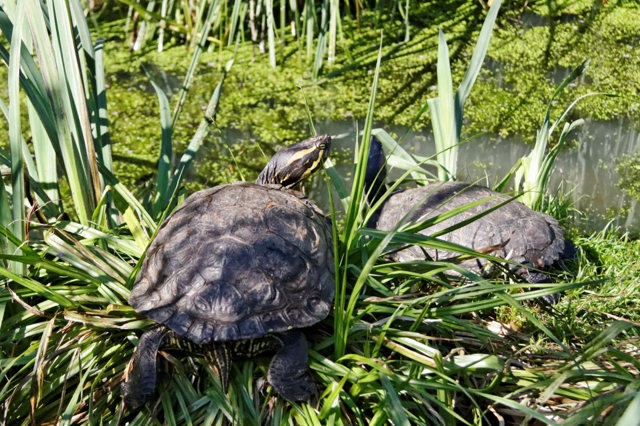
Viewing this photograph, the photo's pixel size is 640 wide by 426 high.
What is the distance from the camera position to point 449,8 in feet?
17.8

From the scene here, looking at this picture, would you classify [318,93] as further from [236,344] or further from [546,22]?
[236,344]

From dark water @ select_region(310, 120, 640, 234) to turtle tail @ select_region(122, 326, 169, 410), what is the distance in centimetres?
194

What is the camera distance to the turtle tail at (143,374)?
71.9 inches

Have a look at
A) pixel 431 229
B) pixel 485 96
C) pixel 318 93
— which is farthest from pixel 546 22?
pixel 431 229

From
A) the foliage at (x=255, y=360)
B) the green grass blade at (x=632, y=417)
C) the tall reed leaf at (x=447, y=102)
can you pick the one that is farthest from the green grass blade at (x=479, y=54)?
the green grass blade at (x=632, y=417)

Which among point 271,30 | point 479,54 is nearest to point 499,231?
point 479,54

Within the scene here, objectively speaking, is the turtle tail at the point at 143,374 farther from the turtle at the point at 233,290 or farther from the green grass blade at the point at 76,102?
the green grass blade at the point at 76,102

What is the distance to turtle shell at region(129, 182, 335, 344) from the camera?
183 centimetres

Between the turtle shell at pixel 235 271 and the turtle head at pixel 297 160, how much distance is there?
647mm

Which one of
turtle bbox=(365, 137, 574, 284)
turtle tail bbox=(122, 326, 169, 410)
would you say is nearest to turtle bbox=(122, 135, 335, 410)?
turtle tail bbox=(122, 326, 169, 410)

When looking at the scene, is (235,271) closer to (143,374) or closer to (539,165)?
(143,374)

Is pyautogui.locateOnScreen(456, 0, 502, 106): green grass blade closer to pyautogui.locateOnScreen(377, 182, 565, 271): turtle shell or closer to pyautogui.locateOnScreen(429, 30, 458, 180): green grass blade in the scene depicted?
pyautogui.locateOnScreen(429, 30, 458, 180): green grass blade

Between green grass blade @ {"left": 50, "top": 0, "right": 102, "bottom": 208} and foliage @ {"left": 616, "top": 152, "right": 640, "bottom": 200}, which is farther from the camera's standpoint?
foliage @ {"left": 616, "top": 152, "right": 640, "bottom": 200}

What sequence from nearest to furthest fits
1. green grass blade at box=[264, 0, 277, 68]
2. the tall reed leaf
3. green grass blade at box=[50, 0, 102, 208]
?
green grass blade at box=[50, 0, 102, 208] < the tall reed leaf < green grass blade at box=[264, 0, 277, 68]
